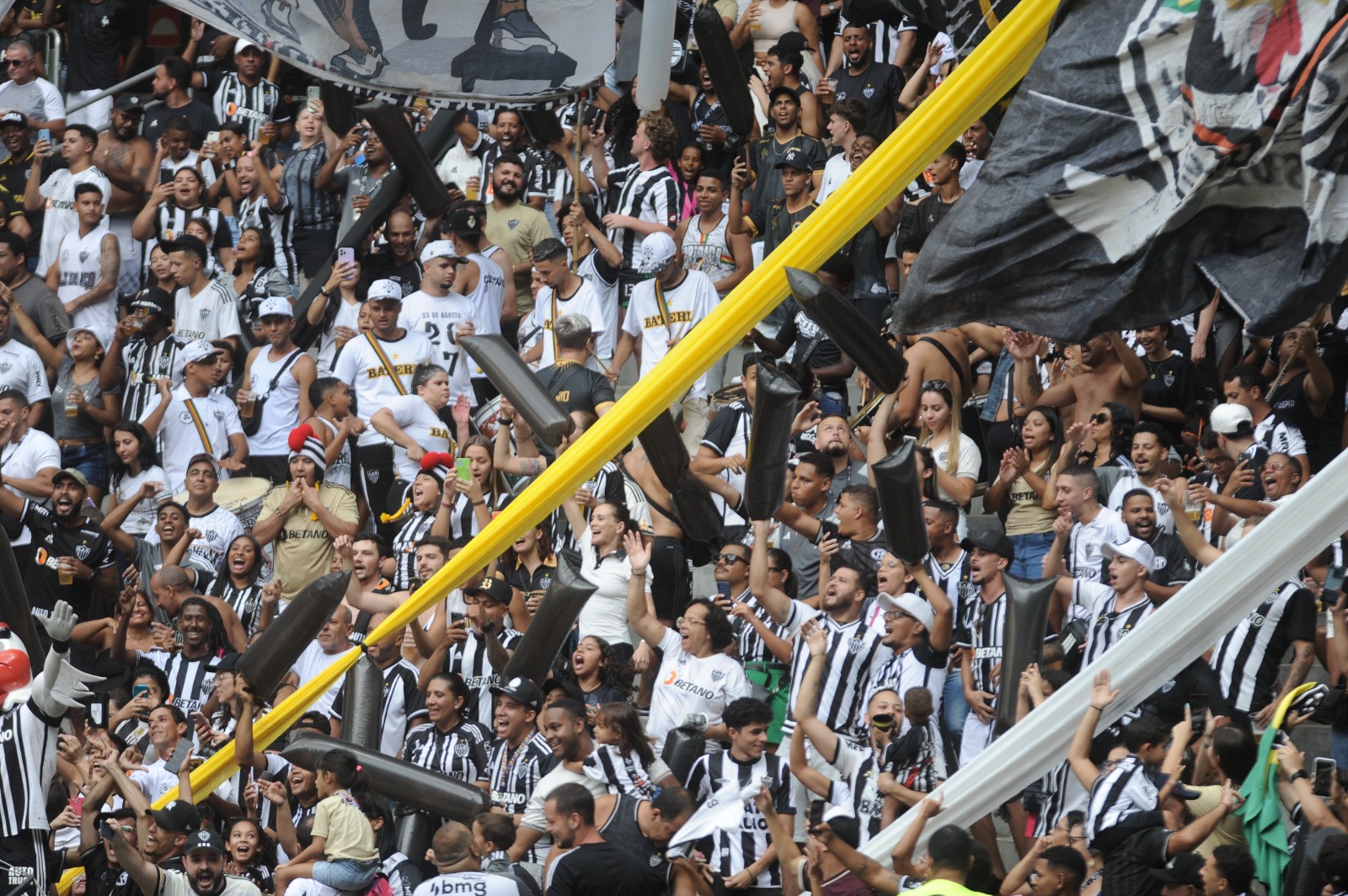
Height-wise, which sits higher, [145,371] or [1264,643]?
[1264,643]

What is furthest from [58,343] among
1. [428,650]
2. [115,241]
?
[428,650]

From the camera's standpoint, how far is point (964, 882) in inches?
250

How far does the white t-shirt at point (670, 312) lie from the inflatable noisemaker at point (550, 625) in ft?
9.80

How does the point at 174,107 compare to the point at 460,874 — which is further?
the point at 174,107

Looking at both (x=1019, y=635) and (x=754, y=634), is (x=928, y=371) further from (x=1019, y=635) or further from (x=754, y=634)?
(x=1019, y=635)

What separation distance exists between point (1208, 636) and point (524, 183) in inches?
312

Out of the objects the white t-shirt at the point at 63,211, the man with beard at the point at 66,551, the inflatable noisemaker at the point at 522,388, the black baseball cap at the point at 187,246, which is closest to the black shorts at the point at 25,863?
the inflatable noisemaker at the point at 522,388

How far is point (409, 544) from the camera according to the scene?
11258 millimetres

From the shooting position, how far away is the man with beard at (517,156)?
547 inches

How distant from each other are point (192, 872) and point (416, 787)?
3.30 ft

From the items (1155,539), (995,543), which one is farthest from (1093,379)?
(995,543)

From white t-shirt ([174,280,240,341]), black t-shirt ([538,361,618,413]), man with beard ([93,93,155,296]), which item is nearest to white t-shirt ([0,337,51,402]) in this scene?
white t-shirt ([174,280,240,341])

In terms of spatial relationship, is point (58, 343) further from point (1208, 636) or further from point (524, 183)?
point (1208, 636)

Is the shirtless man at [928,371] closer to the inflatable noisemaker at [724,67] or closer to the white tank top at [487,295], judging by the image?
the inflatable noisemaker at [724,67]
